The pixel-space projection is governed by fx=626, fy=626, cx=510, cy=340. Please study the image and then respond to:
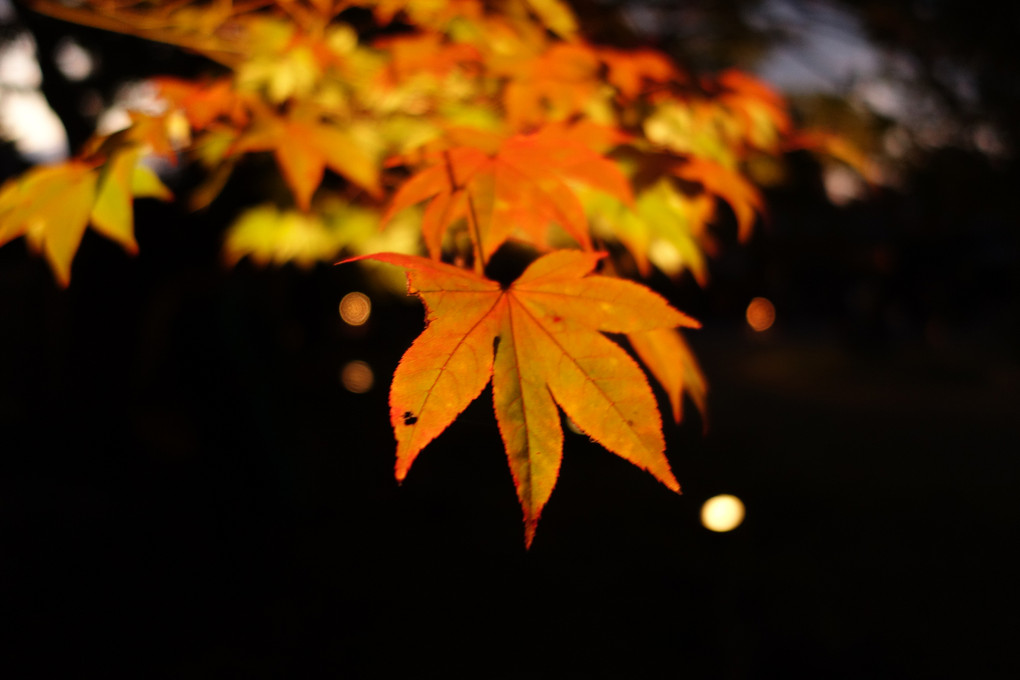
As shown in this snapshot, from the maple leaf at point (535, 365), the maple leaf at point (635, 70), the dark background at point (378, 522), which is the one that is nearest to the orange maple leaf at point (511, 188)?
the maple leaf at point (535, 365)

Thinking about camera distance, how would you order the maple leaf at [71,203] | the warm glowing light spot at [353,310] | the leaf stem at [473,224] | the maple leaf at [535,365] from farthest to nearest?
the warm glowing light spot at [353,310] → the maple leaf at [71,203] → the leaf stem at [473,224] → the maple leaf at [535,365]

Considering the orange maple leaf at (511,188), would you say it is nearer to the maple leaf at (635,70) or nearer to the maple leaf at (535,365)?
the maple leaf at (535,365)

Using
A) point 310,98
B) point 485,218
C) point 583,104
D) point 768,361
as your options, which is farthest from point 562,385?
point 768,361

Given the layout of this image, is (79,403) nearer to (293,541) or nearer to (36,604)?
(36,604)

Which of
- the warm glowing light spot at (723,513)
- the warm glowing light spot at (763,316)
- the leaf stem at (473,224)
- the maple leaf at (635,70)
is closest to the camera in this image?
the leaf stem at (473,224)

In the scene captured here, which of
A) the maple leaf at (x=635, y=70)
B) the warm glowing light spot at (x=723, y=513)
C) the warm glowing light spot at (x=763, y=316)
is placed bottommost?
the warm glowing light spot at (x=763, y=316)

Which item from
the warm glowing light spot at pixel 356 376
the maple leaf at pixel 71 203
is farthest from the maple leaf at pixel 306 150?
the warm glowing light spot at pixel 356 376

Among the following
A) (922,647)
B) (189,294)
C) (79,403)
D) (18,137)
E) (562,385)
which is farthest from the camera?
(18,137)

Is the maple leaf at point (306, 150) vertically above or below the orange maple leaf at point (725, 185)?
above

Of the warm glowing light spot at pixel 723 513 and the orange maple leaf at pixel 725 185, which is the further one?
the warm glowing light spot at pixel 723 513
